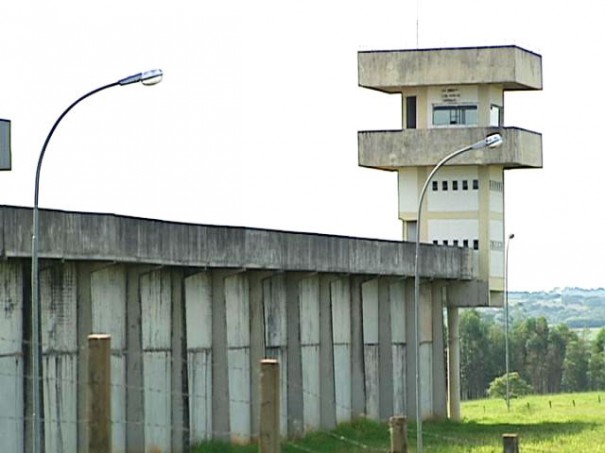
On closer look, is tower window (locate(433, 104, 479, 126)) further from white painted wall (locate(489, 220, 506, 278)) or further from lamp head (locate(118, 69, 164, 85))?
lamp head (locate(118, 69, 164, 85))

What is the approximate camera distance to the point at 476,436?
54156mm

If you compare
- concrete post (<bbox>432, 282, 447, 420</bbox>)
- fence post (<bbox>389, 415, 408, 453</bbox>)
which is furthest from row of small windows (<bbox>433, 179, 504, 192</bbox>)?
fence post (<bbox>389, 415, 408, 453</bbox>)

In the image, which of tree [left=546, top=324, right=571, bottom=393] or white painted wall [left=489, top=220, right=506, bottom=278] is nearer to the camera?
white painted wall [left=489, top=220, right=506, bottom=278]

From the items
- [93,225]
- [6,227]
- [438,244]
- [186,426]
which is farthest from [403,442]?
[438,244]

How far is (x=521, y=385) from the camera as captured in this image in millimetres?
123188

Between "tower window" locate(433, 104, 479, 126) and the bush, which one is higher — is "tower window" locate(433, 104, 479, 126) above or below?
above

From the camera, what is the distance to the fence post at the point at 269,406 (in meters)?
18.4

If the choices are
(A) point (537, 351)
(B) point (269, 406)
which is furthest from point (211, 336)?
(A) point (537, 351)

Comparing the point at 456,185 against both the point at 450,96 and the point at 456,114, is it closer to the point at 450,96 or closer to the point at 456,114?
the point at 456,114

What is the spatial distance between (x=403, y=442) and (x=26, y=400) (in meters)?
13.9

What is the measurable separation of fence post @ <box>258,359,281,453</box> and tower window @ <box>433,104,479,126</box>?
47.3 m

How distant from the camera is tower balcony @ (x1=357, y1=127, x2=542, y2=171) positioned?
210ft

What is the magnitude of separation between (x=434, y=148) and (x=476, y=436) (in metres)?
12.9

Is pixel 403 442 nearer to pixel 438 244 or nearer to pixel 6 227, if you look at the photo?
pixel 6 227
